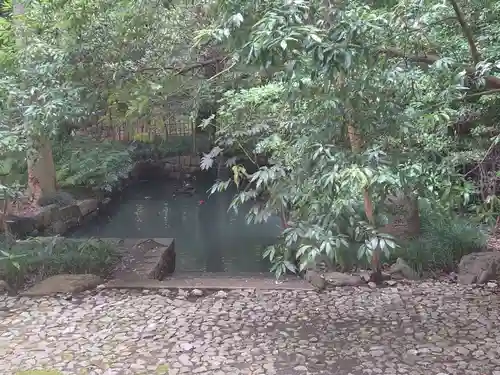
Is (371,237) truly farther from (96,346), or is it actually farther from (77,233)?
(77,233)

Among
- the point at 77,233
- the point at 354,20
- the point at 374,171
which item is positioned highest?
the point at 354,20

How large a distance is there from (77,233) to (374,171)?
6.85 m

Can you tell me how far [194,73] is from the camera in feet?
11.3

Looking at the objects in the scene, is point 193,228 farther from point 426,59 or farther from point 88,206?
point 426,59

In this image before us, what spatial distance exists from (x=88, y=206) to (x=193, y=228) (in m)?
1.83

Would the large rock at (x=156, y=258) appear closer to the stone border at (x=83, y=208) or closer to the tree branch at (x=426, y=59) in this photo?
the stone border at (x=83, y=208)

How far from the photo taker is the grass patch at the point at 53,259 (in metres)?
4.12

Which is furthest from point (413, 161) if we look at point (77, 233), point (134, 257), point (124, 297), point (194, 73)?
point (77, 233)

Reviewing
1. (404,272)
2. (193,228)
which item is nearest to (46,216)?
(193,228)

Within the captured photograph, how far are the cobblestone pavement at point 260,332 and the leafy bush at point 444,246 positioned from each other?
1.56ft

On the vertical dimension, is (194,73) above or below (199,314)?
above

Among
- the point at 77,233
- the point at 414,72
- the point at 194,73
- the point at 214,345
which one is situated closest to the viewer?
the point at 414,72

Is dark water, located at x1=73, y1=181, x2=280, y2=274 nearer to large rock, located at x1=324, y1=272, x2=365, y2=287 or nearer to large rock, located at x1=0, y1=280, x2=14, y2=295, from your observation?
large rock, located at x1=324, y1=272, x2=365, y2=287

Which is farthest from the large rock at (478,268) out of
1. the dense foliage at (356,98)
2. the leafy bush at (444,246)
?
the dense foliage at (356,98)
